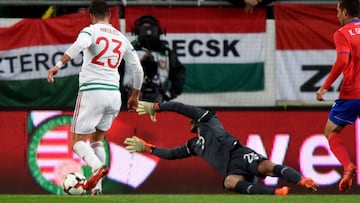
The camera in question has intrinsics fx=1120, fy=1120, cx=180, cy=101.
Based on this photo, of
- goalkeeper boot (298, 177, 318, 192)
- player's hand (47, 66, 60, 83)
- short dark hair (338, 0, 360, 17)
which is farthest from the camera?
short dark hair (338, 0, 360, 17)

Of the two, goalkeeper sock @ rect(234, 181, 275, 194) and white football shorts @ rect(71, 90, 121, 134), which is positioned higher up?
white football shorts @ rect(71, 90, 121, 134)

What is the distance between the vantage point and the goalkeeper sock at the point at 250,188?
1120 cm

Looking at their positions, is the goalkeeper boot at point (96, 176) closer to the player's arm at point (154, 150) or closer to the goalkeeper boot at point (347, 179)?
the player's arm at point (154, 150)

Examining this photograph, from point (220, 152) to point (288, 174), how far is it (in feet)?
3.59

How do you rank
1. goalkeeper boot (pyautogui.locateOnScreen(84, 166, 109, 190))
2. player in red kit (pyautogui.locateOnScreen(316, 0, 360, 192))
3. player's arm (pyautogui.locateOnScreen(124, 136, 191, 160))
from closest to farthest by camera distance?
goalkeeper boot (pyautogui.locateOnScreen(84, 166, 109, 190)), player in red kit (pyautogui.locateOnScreen(316, 0, 360, 192)), player's arm (pyautogui.locateOnScreen(124, 136, 191, 160))

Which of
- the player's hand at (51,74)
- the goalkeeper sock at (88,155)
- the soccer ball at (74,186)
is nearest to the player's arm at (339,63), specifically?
the goalkeeper sock at (88,155)

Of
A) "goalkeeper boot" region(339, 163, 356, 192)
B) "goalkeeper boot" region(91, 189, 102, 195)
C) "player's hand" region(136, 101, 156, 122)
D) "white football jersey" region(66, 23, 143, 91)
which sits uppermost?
"white football jersey" region(66, 23, 143, 91)

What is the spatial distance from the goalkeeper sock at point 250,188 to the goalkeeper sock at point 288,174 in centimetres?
20

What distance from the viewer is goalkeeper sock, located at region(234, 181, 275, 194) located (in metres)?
11.2

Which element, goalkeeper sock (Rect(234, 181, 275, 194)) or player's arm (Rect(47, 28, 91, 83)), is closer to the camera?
goalkeeper sock (Rect(234, 181, 275, 194))

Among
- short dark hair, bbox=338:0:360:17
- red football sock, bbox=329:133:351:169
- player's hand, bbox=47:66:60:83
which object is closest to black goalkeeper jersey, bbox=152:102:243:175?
red football sock, bbox=329:133:351:169

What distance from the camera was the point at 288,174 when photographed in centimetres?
1125

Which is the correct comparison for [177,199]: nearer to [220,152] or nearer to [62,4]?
[220,152]

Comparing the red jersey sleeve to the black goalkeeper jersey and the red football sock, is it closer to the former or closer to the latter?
the red football sock
